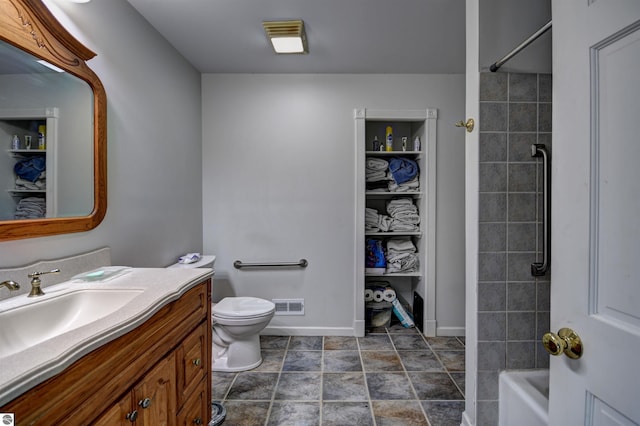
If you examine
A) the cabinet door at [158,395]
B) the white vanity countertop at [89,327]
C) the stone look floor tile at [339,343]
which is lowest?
the stone look floor tile at [339,343]

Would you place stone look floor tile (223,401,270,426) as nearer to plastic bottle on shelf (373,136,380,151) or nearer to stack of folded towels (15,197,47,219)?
stack of folded towels (15,197,47,219)

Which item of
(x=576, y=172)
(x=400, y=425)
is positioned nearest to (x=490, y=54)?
(x=576, y=172)

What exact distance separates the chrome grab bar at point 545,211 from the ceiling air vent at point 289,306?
1.87 meters

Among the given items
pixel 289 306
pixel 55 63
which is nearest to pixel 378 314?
pixel 289 306

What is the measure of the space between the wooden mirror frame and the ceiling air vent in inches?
65.1

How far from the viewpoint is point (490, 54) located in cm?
144

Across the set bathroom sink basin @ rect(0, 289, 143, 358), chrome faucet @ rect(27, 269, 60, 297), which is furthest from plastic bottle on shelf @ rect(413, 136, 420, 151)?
chrome faucet @ rect(27, 269, 60, 297)

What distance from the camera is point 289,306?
276cm

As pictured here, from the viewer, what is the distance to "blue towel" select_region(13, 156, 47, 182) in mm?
1105

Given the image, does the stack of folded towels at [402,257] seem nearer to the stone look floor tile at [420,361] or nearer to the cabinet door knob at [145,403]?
the stone look floor tile at [420,361]

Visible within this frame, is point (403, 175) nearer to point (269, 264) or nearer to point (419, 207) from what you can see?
point (419, 207)

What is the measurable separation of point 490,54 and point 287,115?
1.69 metres

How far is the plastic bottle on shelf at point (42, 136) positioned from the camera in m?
1.18

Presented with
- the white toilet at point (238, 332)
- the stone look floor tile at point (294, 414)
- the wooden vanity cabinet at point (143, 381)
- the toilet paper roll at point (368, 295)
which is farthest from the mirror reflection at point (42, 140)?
the toilet paper roll at point (368, 295)
